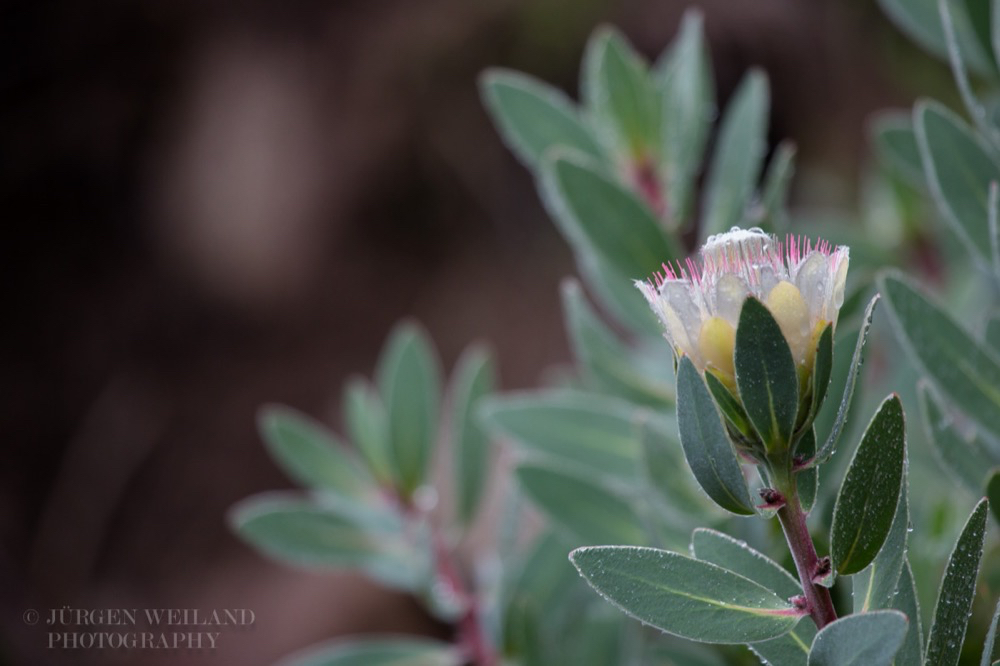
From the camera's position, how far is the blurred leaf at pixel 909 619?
428mm

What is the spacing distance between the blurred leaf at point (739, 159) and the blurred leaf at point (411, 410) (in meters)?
0.34

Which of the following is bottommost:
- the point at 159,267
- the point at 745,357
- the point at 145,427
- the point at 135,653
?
the point at 745,357

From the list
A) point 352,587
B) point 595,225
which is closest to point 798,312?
point 595,225

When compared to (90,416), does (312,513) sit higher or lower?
lower

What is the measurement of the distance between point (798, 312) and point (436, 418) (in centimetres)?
61

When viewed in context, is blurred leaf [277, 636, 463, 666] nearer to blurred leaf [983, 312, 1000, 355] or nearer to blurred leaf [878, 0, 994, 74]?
blurred leaf [983, 312, 1000, 355]

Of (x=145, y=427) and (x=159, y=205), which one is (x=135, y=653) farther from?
(x=159, y=205)

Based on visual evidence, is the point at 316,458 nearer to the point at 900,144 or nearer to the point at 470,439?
the point at 470,439

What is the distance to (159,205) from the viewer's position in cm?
242

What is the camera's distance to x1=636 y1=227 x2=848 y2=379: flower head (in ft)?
1.23

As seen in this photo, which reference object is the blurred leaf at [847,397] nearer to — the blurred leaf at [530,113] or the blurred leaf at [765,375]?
the blurred leaf at [765,375]

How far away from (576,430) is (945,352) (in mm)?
297

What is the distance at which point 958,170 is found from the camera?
0.59 metres

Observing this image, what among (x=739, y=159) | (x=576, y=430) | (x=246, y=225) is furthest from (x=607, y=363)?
(x=246, y=225)
